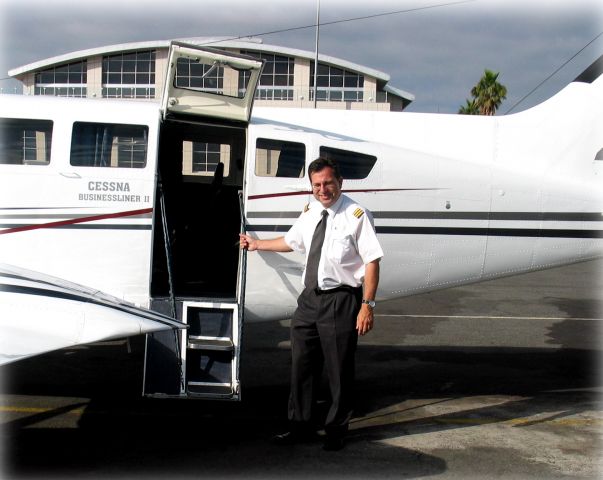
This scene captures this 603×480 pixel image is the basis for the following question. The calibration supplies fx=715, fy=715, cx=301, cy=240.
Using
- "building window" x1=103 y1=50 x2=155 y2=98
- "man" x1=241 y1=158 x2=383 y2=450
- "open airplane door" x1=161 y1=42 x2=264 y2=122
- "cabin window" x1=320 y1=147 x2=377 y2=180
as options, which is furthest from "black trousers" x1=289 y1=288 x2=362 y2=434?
"building window" x1=103 y1=50 x2=155 y2=98

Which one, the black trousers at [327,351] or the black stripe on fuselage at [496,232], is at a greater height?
the black stripe on fuselage at [496,232]

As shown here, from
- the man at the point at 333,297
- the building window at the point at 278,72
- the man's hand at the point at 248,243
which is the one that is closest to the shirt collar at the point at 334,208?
the man at the point at 333,297

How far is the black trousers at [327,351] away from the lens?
18.7ft

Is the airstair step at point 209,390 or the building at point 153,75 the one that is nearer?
the airstair step at point 209,390

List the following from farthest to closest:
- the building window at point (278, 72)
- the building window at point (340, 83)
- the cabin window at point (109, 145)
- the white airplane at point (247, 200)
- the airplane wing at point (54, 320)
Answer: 1. the building window at point (340, 83)
2. the building window at point (278, 72)
3. the cabin window at point (109, 145)
4. the white airplane at point (247, 200)
5. the airplane wing at point (54, 320)

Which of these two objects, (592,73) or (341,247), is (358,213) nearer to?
(341,247)

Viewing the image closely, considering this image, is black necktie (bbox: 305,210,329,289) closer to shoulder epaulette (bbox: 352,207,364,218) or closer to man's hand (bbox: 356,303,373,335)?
shoulder epaulette (bbox: 352,207,364,218)

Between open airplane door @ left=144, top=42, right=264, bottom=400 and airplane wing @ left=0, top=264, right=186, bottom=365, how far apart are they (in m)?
0.79

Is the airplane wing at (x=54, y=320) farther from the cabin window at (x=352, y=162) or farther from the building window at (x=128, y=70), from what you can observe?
the building window at (x=128, y=70)

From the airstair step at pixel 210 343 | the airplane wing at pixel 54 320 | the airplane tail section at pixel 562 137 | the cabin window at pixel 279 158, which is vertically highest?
the airplane tail section at pixel 562 137

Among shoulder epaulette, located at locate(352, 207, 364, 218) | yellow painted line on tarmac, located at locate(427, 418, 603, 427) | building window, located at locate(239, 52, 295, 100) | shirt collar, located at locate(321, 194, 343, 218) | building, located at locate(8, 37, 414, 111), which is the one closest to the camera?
shoulder epaulette, located at locate(352, 207, 364, 218)

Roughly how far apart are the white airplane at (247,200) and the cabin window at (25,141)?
0.05ft

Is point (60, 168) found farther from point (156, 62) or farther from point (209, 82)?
point (156, 62)

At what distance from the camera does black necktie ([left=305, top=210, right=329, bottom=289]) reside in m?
5.82
